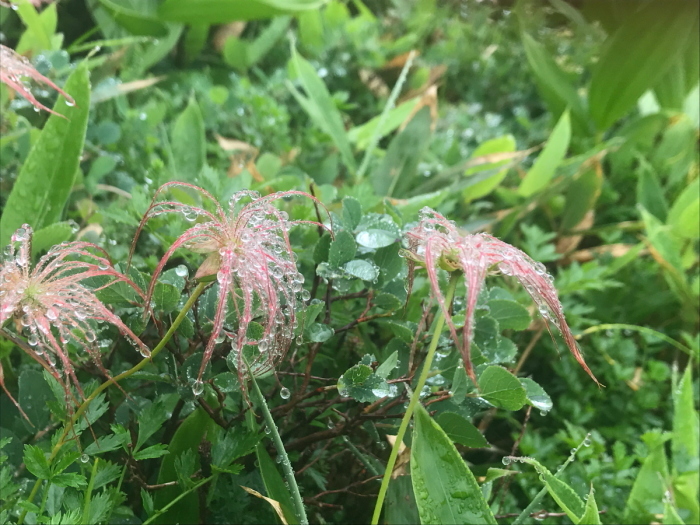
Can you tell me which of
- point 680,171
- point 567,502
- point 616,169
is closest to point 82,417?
point 567,502

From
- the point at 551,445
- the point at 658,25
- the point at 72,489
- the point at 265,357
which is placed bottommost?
the point at 551,445

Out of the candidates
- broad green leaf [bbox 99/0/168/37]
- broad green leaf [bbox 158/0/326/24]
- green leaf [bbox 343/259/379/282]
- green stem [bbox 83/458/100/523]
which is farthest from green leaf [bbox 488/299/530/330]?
broad green leaf [bbox 99/0/168/37]

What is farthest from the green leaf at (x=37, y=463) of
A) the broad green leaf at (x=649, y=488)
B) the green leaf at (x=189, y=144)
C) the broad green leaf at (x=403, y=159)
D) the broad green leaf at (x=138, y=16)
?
the broad green leaf at (x=138, y=16)

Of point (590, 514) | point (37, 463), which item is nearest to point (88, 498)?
point (37, 463)

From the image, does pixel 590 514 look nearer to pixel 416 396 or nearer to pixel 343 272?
pixel 416 396

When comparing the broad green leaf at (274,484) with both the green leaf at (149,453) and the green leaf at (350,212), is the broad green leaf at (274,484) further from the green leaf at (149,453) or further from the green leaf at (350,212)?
the green leaf at (350,212)

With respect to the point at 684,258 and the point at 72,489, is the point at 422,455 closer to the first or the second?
the point at 72,489

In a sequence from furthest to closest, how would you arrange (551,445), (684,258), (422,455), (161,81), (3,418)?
(161,81)
(684,258)
(551,445)
(3,418)
(422,455)
